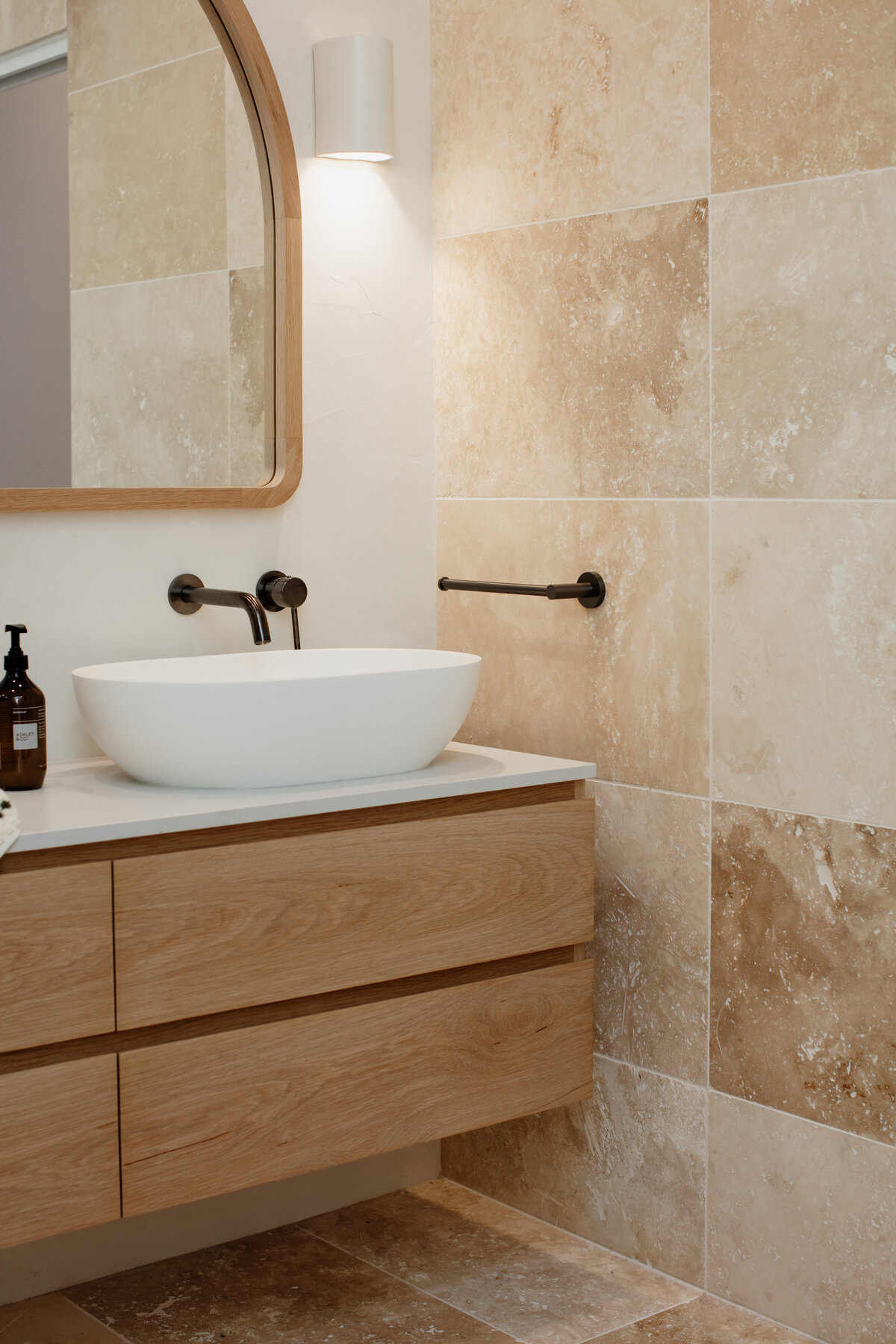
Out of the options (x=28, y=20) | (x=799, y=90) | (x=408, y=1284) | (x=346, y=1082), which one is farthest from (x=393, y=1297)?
(x=28, y=20)

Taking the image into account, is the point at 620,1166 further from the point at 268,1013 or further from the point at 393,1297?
the point at 268,1013

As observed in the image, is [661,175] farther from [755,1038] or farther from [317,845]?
[755,1038]

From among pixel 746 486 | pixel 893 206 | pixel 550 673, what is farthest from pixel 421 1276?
pixel 893 206

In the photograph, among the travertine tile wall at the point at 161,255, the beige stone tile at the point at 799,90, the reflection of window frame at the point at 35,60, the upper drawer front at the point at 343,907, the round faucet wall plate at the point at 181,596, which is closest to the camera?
the upper drawer front at the point at 343,907

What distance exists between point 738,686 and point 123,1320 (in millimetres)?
1225

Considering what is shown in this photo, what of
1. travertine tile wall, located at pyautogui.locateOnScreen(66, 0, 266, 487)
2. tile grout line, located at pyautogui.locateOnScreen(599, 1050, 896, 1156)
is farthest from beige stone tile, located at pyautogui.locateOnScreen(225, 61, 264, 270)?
tile grout line, located at pyautogui.locateOnScreen(599, 1050, 896, 1156)

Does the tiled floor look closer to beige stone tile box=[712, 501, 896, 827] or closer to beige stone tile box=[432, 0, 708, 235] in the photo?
beige stone tile box=[712, 501, 896, 827]

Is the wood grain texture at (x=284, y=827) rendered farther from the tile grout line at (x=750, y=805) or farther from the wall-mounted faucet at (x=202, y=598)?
the wall-mounted faucet at (x=202, y=598)

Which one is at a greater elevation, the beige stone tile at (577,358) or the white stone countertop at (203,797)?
the beige stone tile at (577,358)

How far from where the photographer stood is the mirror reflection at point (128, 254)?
6.14 ft

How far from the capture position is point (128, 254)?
1.98 metres

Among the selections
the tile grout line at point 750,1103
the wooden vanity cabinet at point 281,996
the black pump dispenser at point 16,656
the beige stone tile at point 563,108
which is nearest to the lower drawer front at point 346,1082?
the wooden vanity cabinet at point 281,996

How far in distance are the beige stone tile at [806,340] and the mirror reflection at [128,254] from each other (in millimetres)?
721

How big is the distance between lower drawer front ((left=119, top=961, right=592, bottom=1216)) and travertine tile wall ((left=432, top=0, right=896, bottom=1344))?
0.24 m
